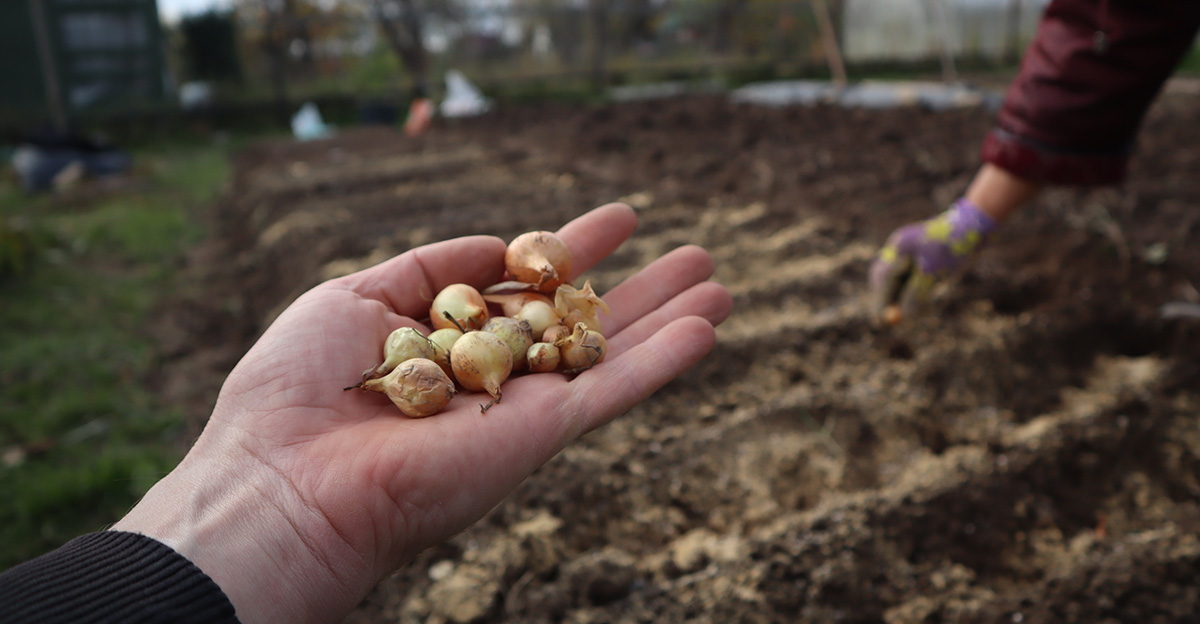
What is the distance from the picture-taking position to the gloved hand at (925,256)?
2.25 meters

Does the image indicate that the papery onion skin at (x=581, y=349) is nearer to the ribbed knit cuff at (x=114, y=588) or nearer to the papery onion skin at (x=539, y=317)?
the papery onion skin at (x=539, y=317)

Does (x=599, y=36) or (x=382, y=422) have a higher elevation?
(x=599, y=36)

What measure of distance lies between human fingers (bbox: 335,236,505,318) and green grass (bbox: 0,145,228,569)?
1005mm

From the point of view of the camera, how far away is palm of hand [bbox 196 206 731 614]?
1.12m

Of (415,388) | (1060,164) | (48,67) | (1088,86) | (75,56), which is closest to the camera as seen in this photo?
(415,388)

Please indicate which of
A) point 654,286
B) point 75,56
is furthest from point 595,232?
point 75,56

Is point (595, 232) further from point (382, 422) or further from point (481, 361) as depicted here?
point (382, 422)

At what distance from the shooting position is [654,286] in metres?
→ 1.70

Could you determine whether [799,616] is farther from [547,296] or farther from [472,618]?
[547,296]

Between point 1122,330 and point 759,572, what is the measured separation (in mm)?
1579

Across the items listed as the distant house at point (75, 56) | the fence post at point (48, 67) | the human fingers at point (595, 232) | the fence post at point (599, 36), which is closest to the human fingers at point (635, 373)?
the human fingers at point (595, 232)

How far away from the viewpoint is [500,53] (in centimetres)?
1091

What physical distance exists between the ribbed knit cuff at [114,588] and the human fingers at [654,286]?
944mm

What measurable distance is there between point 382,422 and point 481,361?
0.65ft
